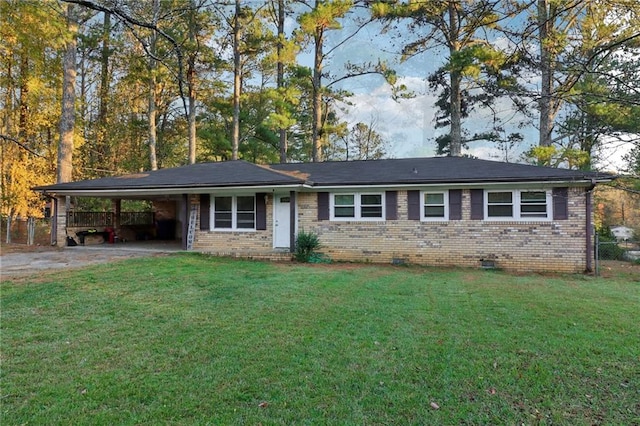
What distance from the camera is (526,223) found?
35.3 ft

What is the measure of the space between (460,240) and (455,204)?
3.59 feet

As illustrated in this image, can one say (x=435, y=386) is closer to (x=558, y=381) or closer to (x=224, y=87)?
(x=558, y=381)

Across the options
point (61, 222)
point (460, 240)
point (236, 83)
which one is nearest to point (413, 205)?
point (460, 240)

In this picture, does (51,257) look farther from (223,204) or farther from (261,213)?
(261,213)

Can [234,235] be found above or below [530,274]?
above

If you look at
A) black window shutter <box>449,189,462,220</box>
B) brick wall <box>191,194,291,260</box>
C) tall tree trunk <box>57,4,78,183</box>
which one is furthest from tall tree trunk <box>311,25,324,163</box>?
tall tree trunk <box>57,4,78,183</box>

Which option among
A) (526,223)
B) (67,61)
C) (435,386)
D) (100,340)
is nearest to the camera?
(435,386)

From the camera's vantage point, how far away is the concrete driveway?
869 centimetres

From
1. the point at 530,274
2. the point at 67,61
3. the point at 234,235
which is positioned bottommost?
the point at 530,274

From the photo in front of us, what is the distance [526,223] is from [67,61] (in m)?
18.8

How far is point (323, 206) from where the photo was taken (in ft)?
40.1

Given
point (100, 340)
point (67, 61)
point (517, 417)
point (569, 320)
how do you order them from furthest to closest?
point (67, 61) → point (569, 320) → point (100, 340) → point (517, 417)

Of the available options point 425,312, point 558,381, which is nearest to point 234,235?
point 425,312

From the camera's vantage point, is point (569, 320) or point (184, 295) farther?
point (184, 295)
